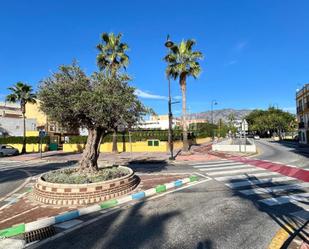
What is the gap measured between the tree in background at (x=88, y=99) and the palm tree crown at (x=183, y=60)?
13.9 meters

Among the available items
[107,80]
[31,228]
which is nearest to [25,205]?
[31,228]

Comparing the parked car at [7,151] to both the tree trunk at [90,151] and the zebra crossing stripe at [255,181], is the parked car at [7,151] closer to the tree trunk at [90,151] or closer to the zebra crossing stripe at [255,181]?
the tree trunk at [90,151]

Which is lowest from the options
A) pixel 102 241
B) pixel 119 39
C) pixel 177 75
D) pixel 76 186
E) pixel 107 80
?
pixel 102 241

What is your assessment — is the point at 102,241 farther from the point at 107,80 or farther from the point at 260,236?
the point at 107,80

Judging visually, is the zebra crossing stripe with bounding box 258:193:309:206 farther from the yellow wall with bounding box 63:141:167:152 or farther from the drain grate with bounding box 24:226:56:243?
the yellow wall with bounding box 63:141:167:152

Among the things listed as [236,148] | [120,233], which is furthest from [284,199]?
[236,148]

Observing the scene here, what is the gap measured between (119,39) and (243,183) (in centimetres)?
2000

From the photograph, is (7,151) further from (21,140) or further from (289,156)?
(289,156)

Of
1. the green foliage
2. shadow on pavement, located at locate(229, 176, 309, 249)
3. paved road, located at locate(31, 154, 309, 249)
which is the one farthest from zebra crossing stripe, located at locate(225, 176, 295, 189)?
the green foliage

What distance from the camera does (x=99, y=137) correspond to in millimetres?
10859

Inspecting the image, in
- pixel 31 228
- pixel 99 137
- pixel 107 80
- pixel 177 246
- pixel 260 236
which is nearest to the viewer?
pixel 177 246

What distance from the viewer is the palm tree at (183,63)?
2342 centimetres

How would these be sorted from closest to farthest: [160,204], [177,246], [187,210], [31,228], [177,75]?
[177,246], [31,228], [187,210], [160,204], [177,75]

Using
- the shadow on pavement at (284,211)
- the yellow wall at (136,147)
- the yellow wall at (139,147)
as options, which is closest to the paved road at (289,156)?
the shadow on pavement at (284,211)
